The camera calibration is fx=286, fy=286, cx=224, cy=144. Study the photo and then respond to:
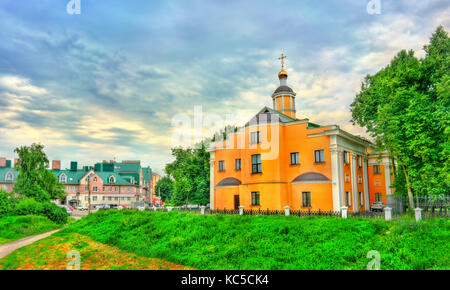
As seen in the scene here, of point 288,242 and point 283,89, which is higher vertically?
point 283,89

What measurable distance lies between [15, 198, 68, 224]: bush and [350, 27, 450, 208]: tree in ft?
110

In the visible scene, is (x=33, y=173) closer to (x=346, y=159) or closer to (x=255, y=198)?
(x=255, y=198)

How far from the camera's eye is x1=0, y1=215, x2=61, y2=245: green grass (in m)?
22.7

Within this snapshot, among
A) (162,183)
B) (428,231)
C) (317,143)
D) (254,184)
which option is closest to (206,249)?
(428,231)

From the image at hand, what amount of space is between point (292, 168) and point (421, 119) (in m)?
11.9

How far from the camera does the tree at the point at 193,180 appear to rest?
4097cm

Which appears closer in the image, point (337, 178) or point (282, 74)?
point (337, 178)

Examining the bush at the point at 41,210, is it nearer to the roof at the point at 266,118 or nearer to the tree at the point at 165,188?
the roof at the point at 266,118

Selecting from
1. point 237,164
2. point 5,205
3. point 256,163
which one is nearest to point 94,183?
point 5,205

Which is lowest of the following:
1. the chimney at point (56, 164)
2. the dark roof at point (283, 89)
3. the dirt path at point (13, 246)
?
the dirt path at point (13, 246)

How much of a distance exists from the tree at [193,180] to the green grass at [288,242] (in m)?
19.4

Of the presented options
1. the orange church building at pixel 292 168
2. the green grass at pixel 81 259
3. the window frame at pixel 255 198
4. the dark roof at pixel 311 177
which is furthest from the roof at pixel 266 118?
the green grass at pixel 81 259

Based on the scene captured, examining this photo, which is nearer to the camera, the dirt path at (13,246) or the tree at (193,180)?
the dirt path at (13,246)

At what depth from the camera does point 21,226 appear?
2500 cm
